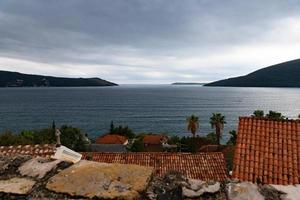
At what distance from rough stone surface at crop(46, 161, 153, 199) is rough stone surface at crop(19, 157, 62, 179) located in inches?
5.7

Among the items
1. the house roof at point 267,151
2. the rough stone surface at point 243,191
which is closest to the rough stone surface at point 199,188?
the rough stone surface at point 243,191

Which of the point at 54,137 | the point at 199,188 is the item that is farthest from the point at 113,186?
the point at 54,137

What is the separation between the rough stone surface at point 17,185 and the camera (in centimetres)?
248

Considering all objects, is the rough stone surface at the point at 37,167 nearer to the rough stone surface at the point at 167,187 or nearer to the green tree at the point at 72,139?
the rough stone surface at the point at 167,187

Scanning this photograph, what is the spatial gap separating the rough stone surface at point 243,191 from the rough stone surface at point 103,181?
639mm

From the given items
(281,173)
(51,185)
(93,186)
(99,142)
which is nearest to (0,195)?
(51,185)

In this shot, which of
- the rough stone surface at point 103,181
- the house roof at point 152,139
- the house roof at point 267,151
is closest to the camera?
the rough stone surface at point 103,181

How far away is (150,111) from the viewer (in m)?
152

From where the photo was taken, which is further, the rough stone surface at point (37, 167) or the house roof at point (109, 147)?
the house roof at point (109, 147)

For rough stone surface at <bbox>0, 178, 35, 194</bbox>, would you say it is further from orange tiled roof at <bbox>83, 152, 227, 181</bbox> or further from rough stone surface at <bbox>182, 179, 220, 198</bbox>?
orange tiled roof at <bbox>83, 152, 227, 181</bbox>

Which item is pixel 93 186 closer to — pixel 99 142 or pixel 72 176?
pixel 72 176

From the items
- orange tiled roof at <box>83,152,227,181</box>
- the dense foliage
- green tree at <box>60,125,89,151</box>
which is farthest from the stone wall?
green tree at <box>60,125,89,151</box>

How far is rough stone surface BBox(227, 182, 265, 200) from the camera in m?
2.39

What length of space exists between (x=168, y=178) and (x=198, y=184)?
0.85ft
